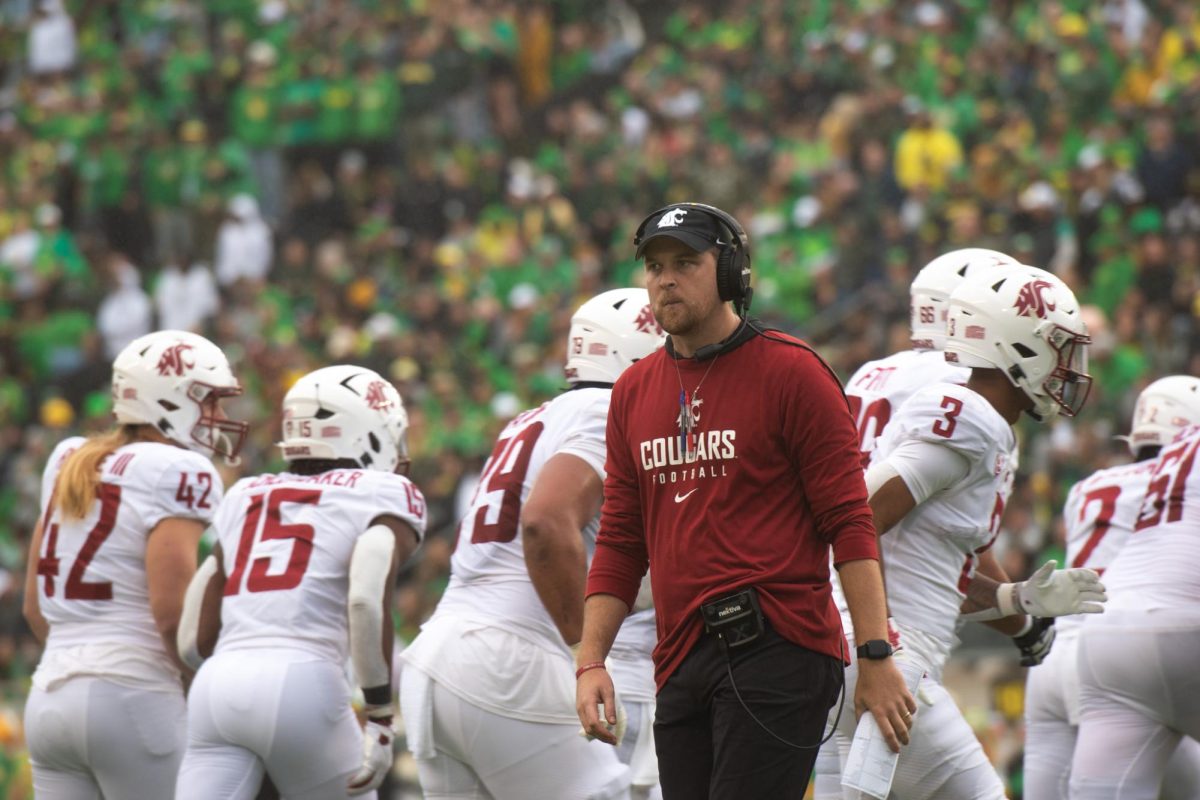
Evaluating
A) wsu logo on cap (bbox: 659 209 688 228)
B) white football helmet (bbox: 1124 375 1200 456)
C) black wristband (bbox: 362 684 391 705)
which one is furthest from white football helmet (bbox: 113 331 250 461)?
white football helmet (bbox: 1124 375 1200 456)

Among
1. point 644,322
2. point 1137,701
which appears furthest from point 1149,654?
point 644,322

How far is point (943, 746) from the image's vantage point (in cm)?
565

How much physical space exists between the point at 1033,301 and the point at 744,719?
1948 millimetres

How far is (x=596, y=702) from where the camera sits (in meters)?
4.84

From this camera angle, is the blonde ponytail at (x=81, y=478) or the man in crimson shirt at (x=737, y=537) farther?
the blonde ponytail at (x=81, y=478)

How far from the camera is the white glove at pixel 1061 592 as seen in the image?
18.8 ft

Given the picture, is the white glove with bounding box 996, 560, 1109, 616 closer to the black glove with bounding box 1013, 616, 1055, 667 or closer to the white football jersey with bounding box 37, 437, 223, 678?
the black glove with bounding box 1013, 616, 1055, 667

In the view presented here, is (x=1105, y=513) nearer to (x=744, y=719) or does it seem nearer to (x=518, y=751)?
(x=518, y=751)

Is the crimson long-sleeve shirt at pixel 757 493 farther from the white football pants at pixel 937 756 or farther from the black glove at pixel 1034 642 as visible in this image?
the black glove at pixel 1034 642

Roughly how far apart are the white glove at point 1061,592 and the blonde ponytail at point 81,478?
324 centimetres

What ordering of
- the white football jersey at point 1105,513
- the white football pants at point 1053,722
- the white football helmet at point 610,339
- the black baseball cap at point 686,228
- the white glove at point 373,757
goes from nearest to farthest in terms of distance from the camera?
the black baseball cap at point 686,228 < the white glove at point 373,757 < the white football helmet at point 610,339 < the white football jersey at point 1105,513 < the white football pants at point 1053,722

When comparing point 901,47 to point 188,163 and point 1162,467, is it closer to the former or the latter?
point 188,163

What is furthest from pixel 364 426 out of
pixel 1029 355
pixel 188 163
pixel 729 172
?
pixel 188 163

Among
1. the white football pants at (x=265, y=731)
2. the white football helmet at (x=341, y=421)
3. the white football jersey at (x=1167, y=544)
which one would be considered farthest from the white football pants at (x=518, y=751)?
the white football jersey at (x=1167, y=544)
